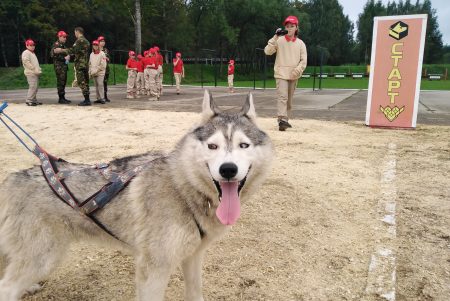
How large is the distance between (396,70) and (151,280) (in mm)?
9308

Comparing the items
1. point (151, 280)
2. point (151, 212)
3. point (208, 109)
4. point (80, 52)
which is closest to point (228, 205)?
point (151, 212)

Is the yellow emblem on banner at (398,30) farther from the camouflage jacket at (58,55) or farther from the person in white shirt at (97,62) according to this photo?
the camouflage jacket at (58,55)

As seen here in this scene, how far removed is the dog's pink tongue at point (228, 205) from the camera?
2301 millimetres

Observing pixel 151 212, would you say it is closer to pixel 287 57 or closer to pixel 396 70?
pixel 287 57

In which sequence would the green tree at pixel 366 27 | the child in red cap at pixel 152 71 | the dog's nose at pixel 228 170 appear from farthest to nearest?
1. the green tree at pixel 366 27
2. the child in red cap at pixel 152 71
3. the dog's nose at pixel 228 170

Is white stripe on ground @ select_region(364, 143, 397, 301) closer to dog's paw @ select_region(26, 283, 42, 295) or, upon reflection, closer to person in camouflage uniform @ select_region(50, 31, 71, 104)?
dog's paw @ select_region(26, 283, 42, 295)

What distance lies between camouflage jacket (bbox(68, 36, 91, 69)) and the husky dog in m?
11.6

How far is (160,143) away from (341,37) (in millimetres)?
82865

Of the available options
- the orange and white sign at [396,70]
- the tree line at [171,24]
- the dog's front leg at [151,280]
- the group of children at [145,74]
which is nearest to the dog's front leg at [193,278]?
the dog's front leg at [151,280]

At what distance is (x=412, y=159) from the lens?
6629 mm

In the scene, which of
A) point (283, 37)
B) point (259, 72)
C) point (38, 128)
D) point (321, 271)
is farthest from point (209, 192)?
point (259, 72)

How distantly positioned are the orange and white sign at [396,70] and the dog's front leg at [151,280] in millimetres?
8999

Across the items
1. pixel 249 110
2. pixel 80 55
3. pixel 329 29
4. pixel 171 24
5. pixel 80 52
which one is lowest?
pixel 249 110

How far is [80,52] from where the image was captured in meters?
13.0
